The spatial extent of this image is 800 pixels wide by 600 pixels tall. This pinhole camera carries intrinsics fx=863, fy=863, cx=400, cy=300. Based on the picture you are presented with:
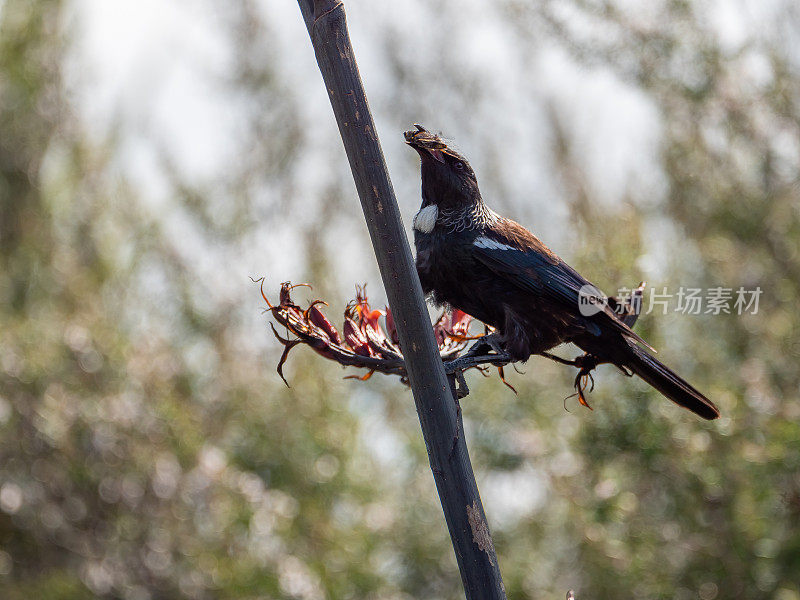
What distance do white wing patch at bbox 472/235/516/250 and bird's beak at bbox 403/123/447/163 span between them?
0.66ft

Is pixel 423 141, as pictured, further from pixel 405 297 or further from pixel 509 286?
pixel 405 297

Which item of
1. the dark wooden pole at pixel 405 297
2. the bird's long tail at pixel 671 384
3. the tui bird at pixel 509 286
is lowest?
the dark wooden pole at pixel 405 297

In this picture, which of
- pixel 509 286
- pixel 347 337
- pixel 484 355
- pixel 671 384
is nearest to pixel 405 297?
pixel 347 337

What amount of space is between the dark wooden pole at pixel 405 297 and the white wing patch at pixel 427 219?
660mm

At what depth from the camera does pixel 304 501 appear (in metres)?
3.72

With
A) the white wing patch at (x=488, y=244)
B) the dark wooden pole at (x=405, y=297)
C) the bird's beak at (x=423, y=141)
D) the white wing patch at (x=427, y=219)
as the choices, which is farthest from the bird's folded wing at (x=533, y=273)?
the dark wooden pole at (x=405, y=297)

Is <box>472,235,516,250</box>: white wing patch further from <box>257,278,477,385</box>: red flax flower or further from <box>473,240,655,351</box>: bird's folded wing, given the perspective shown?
<box>257,278,477,385</box>: red flax flower

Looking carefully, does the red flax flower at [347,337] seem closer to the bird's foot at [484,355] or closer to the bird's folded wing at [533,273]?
the bird's foot at [484,355]

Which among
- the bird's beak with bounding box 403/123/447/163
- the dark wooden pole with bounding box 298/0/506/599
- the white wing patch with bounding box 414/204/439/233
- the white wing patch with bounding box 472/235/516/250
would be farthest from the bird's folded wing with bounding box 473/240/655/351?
the dark wooden pole with bounding box 298/0/506/599

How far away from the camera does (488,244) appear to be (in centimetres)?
178

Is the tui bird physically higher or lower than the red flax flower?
higher

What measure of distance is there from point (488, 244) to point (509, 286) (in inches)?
3.9

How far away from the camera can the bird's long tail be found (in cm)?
164

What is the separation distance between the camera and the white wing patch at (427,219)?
5.92ft
